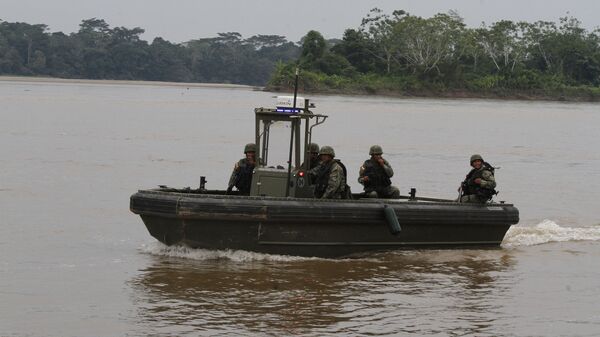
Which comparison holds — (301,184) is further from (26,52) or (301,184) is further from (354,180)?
(26,52)

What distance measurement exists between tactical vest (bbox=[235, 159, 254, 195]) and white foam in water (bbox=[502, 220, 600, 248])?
3724 millimetres

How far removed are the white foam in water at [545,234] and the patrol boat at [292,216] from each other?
1.93 meters

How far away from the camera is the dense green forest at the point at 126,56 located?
14138 centimetres

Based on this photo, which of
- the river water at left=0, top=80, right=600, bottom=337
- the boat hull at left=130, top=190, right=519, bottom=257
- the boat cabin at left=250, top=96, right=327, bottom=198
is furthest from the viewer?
the boat cabin at left=250, top=96, right=327, bottom=198

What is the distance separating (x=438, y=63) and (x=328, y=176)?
296 feet

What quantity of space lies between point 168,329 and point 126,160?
721 inches

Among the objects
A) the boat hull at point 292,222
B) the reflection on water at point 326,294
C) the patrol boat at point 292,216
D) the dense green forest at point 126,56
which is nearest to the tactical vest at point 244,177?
the patrol boat at point 292,216

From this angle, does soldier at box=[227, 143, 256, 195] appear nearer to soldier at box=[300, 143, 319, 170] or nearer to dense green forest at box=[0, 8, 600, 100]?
soldier at box=[300, 143, 319, 170]

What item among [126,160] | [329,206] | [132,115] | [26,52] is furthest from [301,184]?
[26,52]

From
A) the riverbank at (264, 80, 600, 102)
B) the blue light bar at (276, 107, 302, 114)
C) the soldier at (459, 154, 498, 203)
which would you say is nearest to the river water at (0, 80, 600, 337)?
the soldier at (459, 154, 498, 203)

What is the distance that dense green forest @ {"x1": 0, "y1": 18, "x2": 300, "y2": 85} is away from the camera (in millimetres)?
141375

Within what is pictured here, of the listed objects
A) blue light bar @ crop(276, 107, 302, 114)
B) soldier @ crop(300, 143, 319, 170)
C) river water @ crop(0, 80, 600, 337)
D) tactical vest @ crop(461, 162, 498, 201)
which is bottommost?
river water @ crop(0, 80, 600, 337)

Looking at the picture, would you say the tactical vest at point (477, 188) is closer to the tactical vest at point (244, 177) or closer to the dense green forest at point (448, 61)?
the tactical vest at point (244, 177)

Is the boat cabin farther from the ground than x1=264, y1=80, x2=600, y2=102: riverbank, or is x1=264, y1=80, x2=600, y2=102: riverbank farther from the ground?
the boat cabin
